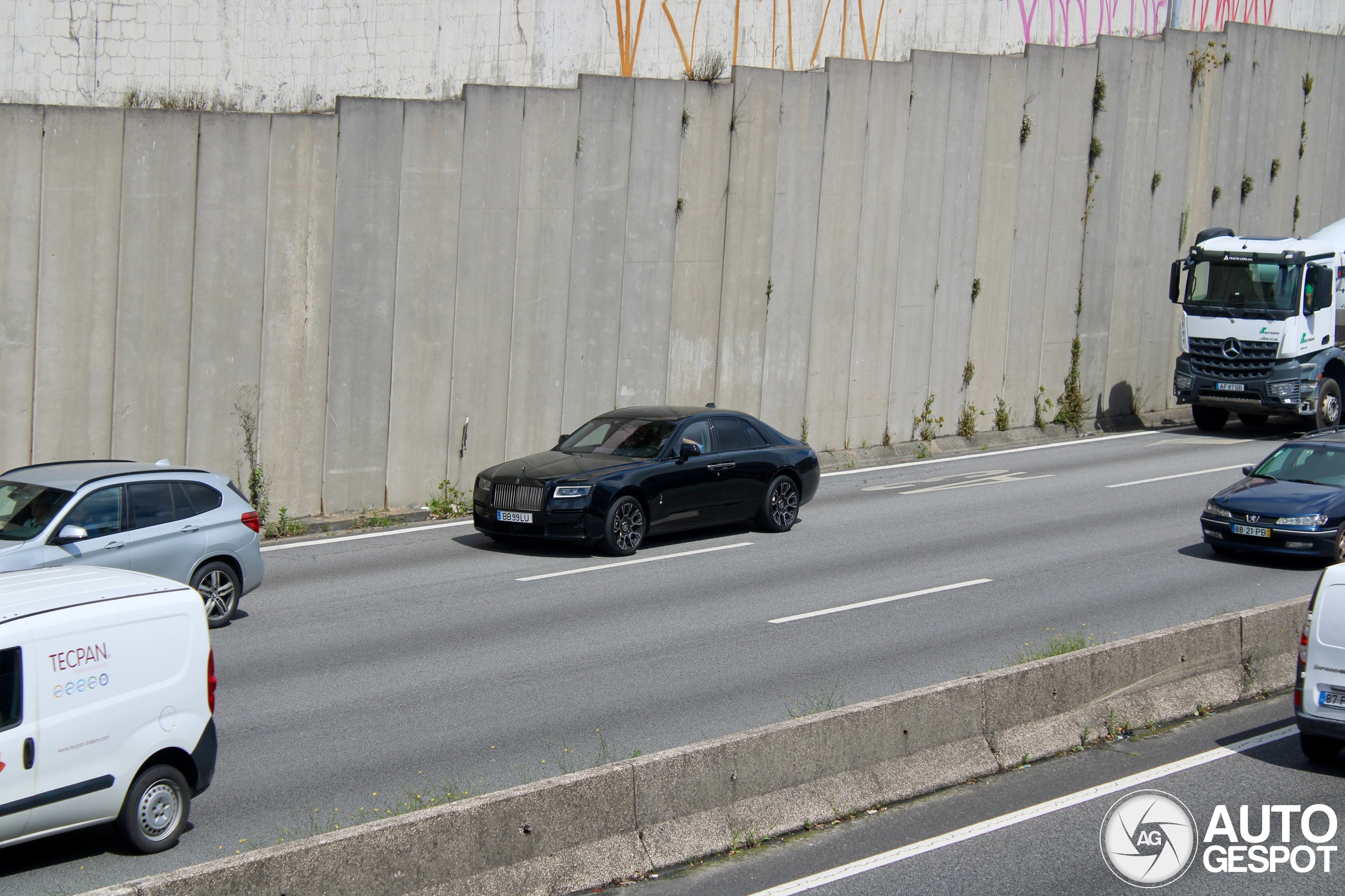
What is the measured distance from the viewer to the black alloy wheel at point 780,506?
17344mm

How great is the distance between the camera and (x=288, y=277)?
17.6 metres

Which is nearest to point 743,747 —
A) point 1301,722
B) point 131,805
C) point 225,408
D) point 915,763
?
point 915,763

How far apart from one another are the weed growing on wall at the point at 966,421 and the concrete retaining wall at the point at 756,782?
1471 cm

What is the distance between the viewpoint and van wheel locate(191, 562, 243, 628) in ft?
40.5

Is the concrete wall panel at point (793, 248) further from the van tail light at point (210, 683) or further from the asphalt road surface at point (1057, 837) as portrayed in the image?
the van tail light at point (210, 683)

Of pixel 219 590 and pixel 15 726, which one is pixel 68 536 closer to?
pixel 219 590

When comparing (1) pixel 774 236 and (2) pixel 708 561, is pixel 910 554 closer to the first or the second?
(2) pixel 708 561

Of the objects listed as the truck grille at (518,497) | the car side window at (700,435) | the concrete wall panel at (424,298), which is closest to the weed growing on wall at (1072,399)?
the car side window at (700,435)

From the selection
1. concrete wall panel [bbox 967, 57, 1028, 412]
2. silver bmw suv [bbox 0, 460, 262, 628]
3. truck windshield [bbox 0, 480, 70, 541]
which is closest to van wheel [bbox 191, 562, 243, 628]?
silver bmw suv [bbox 0, 460, 262, 628]

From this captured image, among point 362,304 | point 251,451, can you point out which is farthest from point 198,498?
point 362,304

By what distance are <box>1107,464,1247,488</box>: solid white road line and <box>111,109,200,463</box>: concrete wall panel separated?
44.7ft

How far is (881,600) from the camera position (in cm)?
1385

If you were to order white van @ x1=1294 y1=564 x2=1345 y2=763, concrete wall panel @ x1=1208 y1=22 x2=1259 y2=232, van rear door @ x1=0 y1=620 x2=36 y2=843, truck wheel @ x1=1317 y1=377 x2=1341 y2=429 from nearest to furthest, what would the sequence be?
van rear door @ x1=0 y1=620 x2=36 y2=843, white van @ x1=1294 y1=564 x2=1345 y2=763, truck wheel @ x1=1317 y1=377 x2=1341 y2=429, concrete wall panel @ x1=1208 y1=22 x2=1259 y2=232

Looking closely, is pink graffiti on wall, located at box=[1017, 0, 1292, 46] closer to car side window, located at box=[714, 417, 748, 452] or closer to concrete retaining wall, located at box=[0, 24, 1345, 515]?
concrete retaining wall, located at box=[0, 24, 1345, 515]
